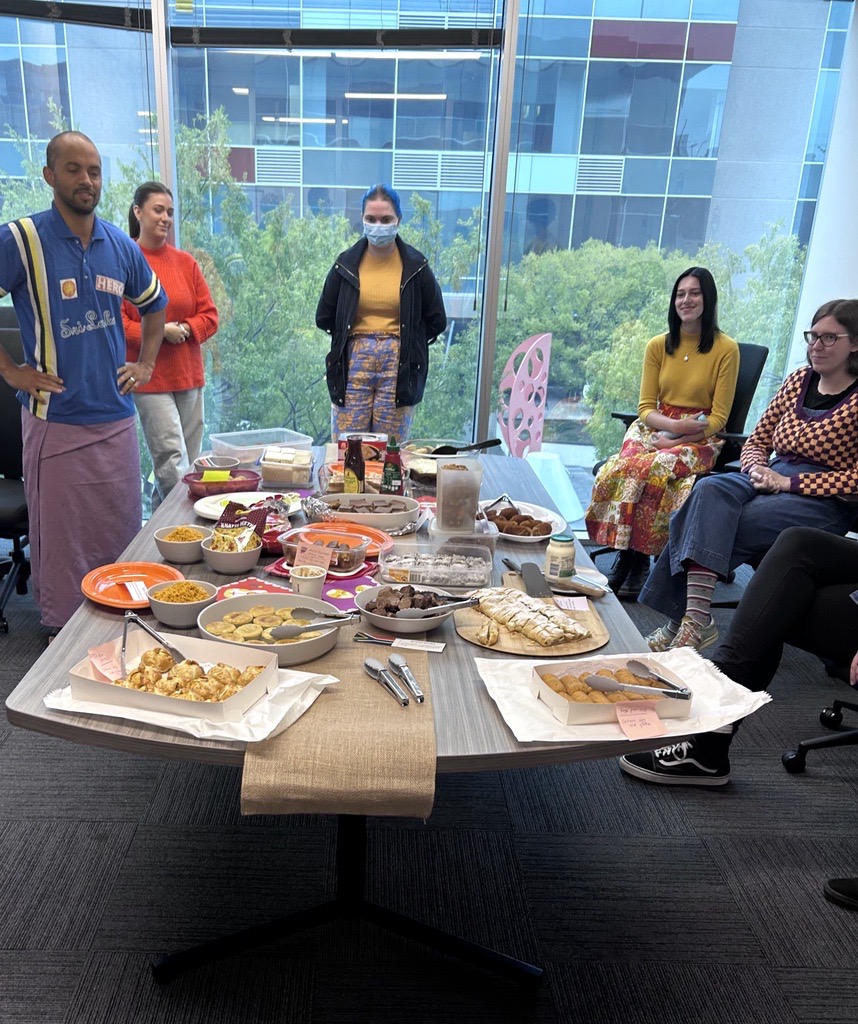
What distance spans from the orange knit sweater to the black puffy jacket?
1.70 ft

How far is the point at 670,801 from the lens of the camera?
2.24 meters

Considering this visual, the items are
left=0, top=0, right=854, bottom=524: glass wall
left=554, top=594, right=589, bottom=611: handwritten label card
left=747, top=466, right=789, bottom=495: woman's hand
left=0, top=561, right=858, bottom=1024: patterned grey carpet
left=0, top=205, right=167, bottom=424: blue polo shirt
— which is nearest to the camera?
left=0, top=561, right=858, bottom=1024: patterned grey carpet

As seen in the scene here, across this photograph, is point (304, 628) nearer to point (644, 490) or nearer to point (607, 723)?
point (607, 723)

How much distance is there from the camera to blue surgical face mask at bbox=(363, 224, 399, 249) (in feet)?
11.5

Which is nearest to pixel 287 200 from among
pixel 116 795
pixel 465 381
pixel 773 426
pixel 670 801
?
pixel 465 381

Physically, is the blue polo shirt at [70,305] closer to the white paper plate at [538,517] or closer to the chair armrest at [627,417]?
the white paper plate at [538,517]

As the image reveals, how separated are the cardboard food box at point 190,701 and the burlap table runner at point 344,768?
0.26ft

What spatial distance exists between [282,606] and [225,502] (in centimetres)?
76

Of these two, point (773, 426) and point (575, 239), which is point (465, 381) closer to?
point (575, 239)

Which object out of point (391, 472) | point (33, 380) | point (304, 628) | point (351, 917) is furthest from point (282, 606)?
point (33, 380)

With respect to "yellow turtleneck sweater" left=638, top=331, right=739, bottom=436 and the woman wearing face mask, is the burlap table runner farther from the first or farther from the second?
"yellow turtleneck sweater" left=638, top=331, right=739, bottom=436

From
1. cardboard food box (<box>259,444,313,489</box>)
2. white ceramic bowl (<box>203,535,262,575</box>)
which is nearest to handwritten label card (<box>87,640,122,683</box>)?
white ceramic bowl (<box>203,535,262,575</box>)

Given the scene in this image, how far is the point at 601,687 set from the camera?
4.34 ft

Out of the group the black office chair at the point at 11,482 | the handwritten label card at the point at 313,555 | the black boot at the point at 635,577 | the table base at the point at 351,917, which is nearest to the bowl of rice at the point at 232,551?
the handwritten label card at the point at 313,555
